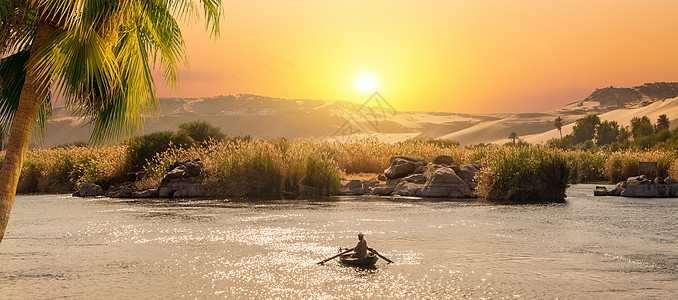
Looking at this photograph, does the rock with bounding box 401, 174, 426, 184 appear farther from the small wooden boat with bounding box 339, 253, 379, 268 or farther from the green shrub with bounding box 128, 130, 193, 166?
the small wooden boat with bounding box 339, 253, 379, 268

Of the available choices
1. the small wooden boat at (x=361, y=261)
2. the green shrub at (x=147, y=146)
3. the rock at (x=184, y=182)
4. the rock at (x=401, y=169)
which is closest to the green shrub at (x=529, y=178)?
the rock at (x=401, y=169)

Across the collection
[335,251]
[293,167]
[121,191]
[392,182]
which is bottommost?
[335,251]

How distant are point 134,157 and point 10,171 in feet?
78.8

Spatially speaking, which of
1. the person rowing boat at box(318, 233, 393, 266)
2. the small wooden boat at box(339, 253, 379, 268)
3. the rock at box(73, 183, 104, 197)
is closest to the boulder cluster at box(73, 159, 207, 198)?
the rock at box(73, 183, 104, 197)

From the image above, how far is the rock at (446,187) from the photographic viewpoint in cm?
2616

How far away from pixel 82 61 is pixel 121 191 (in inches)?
814

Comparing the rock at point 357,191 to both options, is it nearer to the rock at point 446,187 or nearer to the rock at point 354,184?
the rock at point 354,184

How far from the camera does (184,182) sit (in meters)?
27.2

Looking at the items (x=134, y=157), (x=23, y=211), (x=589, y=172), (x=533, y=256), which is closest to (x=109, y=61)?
(x=533, y=256)

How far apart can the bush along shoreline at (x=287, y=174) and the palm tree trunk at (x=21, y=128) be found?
13.8 meters

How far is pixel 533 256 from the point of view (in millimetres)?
11422

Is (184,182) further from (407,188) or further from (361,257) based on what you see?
(361,257)

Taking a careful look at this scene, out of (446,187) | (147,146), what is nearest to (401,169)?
(446,187)

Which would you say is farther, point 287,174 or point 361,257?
point 287,174
